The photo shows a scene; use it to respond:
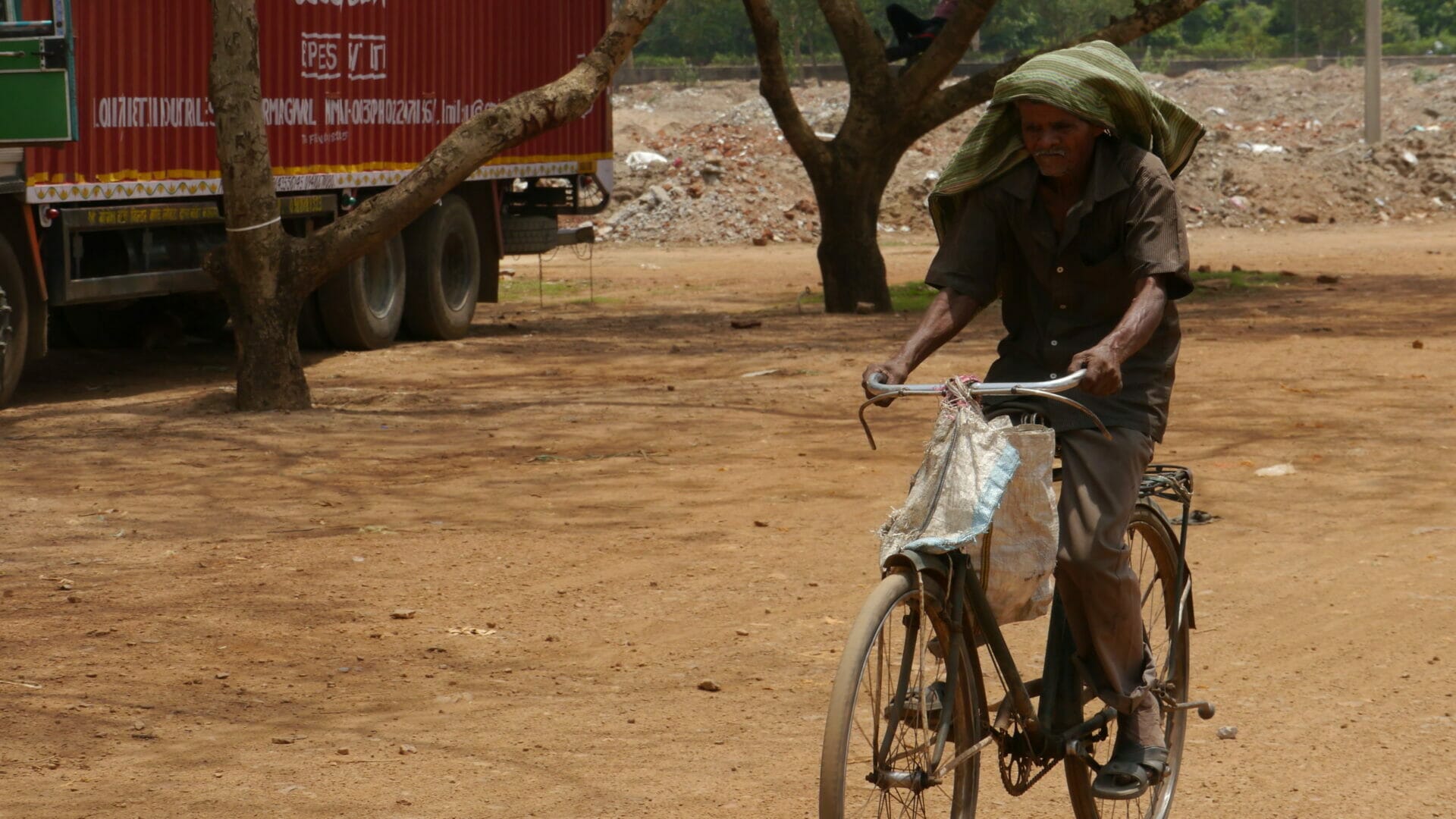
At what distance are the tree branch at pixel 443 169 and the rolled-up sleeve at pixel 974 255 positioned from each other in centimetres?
727

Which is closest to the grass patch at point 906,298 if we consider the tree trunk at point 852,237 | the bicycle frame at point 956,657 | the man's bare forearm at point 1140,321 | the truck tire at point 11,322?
the tree trunk at point 852,237

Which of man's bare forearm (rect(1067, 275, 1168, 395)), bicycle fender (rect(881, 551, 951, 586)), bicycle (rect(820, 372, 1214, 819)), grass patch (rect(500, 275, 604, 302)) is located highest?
man's bare forearm (rect(1067, 275, 1168, 395))

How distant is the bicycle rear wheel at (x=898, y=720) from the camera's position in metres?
3.11

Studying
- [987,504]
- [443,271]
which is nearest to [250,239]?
[443,271]

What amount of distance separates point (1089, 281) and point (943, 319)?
31 cm

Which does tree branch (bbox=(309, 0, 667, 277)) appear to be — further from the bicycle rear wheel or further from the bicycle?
the bicycle rear wheel

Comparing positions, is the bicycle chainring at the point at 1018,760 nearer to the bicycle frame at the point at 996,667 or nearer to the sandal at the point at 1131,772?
the bicycle frame at the point at 996,667

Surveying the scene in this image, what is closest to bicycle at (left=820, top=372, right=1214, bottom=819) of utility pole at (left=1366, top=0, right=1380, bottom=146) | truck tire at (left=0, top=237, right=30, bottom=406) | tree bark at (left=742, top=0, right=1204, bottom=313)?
truck tire at (left=0, top=237, right=30, bottom=406)

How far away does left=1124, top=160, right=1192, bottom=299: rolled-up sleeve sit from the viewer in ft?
11.6

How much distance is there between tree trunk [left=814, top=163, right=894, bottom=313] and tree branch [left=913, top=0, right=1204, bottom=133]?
2.13ft

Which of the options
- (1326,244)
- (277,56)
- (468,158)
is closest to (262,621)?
(468,158)

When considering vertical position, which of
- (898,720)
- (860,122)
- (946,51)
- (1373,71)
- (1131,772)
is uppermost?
(1373,71)

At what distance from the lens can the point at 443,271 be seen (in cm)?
1631

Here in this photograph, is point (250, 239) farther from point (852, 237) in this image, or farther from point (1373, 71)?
point (1373, 71)
